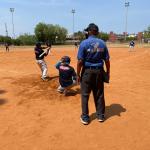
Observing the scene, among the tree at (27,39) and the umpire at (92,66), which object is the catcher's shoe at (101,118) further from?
the tree at (27,39)

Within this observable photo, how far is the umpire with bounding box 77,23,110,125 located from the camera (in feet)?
18.6

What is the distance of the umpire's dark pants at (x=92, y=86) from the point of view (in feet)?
19.1

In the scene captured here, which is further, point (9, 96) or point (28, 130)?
point (9, 96)

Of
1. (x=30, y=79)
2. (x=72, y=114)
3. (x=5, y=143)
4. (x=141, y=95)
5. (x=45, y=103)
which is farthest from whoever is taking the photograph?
(x=30, y=79)

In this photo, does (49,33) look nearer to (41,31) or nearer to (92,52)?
(41,31)

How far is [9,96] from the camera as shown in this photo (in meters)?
8.53

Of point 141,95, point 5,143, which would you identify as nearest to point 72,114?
point 5,143

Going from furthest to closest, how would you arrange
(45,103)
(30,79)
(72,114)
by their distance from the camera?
(30,79)
(45,103)
(72,114)

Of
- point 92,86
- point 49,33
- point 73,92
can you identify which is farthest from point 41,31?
point 92,86

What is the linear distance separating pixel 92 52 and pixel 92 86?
767 mm

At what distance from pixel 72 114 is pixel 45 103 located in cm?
126

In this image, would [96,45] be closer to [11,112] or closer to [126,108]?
[126,108]

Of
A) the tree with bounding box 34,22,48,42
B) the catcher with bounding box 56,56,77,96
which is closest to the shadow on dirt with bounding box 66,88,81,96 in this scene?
the catcher with bounding box 56,56,77,96

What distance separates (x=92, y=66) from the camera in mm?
5785
